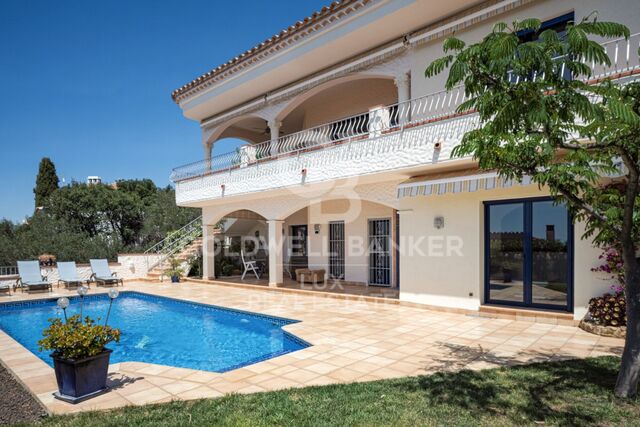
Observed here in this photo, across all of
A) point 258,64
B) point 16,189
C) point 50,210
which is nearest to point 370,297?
point 258,64

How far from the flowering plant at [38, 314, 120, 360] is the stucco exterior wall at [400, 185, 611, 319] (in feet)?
38.2

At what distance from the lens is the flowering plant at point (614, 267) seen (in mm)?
11016

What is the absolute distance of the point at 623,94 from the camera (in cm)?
540

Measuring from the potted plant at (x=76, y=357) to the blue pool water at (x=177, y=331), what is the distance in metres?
2.81

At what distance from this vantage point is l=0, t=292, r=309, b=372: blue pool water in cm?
1114

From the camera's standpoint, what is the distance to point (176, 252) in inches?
1209

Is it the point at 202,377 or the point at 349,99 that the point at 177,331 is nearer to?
the point at 202,377

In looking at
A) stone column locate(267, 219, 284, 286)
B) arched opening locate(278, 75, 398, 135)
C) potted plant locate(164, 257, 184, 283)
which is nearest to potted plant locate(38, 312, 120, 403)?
arched opening locate(278, 75, 398, 135)

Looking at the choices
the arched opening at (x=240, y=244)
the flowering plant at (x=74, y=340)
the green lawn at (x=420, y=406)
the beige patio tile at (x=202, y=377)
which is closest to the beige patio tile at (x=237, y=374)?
the beige patio tile at (x=202, y=377)

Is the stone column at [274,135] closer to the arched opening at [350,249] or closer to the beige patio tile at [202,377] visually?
the arched opening at [350,249]

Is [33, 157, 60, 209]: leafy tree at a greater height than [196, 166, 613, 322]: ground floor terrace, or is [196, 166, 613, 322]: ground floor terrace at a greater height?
[33, 157, 60, 209]: leafy tree

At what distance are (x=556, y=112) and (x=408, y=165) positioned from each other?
904cm

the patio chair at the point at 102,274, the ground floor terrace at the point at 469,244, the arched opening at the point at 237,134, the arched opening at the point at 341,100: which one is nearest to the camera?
the ground floor terrace at the point at 469,244

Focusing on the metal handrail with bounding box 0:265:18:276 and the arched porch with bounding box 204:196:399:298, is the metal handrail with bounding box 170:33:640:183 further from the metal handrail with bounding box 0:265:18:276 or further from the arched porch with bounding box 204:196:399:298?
the metal handrail with bounding box 0:265:18:276
